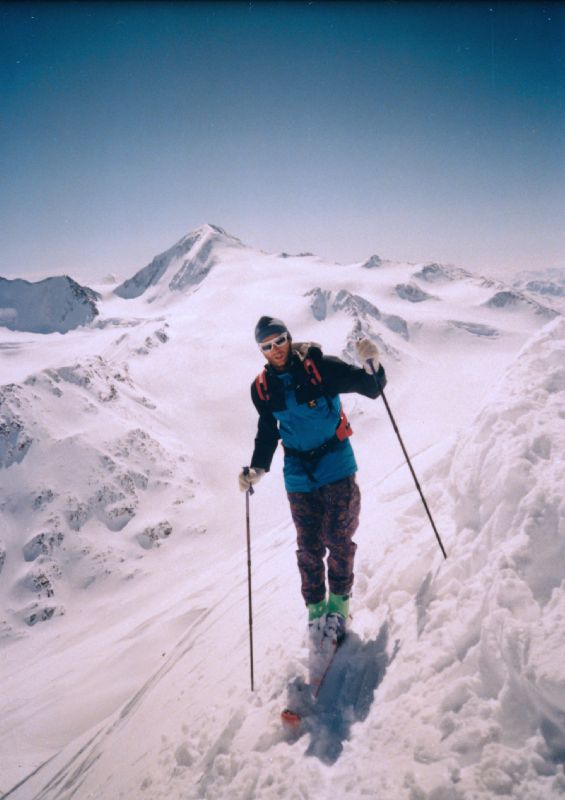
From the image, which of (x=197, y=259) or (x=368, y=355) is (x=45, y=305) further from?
(x=368, y=355)

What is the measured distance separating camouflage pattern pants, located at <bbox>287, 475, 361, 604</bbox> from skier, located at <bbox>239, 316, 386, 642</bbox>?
1 centimetres

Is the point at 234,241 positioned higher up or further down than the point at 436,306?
higher up

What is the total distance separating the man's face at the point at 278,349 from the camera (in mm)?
4492

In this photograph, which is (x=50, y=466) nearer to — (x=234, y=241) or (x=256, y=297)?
(x=256, y=297)

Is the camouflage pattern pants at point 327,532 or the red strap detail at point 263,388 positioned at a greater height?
the red strap detail at point 263,388

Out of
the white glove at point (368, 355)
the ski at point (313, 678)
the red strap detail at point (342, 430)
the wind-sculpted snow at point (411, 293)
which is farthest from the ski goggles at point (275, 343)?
the wind-sculpted snow at point (411, 293)

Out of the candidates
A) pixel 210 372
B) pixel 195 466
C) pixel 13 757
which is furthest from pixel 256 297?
pixel 13 757

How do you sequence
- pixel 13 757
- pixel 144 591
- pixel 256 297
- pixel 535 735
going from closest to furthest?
pixel 535 735
pixel 13 757
pixel 144 591
pixel 256 297

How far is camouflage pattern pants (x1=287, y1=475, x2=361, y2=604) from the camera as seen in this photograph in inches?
181

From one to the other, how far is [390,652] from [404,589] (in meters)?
0.87

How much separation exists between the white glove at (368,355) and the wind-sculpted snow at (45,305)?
533 ft

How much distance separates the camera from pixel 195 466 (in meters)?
44.9

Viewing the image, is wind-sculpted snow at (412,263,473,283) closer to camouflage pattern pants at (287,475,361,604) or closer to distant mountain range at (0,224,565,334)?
distant mountain range at (0,224,565,334)

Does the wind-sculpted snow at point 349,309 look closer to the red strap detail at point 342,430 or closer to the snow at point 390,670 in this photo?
the snow at point 390,670
